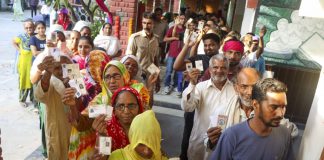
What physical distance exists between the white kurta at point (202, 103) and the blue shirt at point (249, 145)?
0.89 m

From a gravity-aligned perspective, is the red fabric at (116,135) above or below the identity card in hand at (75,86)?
below

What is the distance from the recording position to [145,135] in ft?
6.63

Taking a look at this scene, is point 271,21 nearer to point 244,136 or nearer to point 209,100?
point 209,100

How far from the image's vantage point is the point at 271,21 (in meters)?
6.34

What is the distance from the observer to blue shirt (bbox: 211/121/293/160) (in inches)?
81.7

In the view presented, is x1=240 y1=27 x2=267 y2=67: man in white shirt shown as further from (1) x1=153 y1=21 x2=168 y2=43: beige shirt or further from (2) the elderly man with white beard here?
(1) x1=153 y1=21 x2=168 y2=43: beige shirt

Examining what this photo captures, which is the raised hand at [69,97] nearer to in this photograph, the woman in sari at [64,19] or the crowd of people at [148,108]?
the crowd of people at [148,108]

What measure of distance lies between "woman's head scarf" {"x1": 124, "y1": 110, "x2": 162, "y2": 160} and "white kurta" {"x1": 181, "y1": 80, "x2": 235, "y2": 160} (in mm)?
1072

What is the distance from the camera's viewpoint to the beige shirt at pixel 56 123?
304 cm

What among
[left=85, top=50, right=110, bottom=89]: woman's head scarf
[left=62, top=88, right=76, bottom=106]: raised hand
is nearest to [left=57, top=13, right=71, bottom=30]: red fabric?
[left=85, top=50, right=110, bottom=89]: woman's head scarf

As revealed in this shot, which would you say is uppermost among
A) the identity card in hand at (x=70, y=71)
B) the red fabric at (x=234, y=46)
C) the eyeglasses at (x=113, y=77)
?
the red fabric at (x=234, y=46)

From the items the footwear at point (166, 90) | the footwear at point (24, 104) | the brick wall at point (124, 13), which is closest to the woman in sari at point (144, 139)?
the footwear at point (24, 104)

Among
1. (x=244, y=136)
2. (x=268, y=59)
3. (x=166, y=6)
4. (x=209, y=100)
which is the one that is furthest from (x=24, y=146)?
(x=166, y=6)

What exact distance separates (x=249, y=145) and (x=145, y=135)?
690mm
